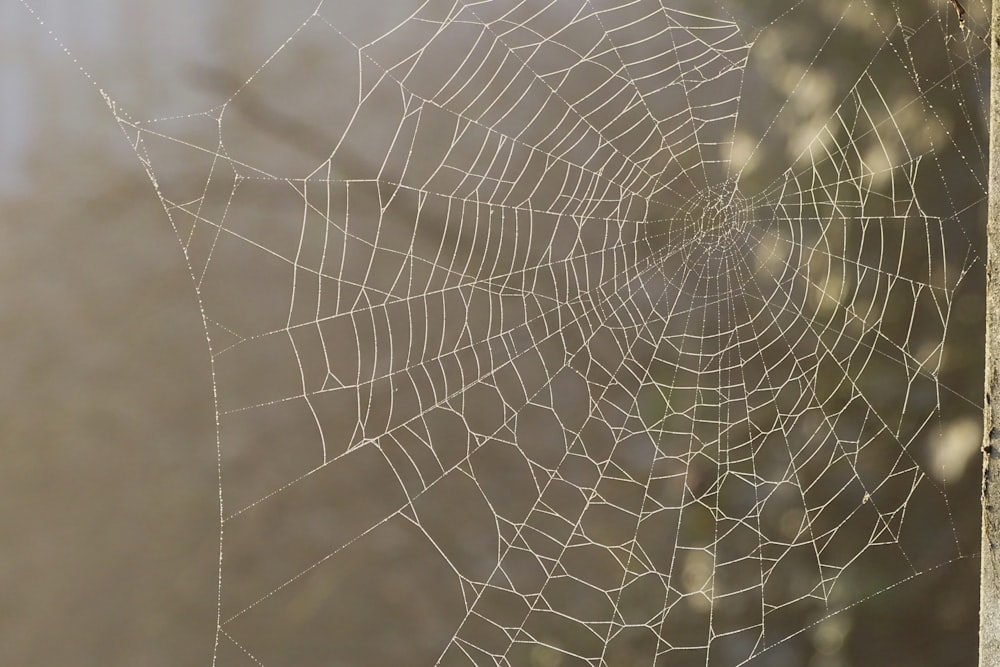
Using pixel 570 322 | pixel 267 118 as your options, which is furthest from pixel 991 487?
pixel 267 118

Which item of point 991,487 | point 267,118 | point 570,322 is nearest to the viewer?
point 267,118

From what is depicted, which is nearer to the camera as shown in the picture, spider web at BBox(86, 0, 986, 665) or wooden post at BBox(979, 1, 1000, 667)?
spider web at BBox(86, 0, 986, 665)

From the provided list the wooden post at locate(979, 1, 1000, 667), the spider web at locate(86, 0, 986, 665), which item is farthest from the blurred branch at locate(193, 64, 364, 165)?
the wooden post at locate(979, 1, 1000, 667)

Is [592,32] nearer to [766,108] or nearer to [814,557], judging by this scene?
[766,108]

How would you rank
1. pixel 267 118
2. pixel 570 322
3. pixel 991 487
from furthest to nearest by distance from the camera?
pixel 991 487, pixel 570 322, pixel 267 118

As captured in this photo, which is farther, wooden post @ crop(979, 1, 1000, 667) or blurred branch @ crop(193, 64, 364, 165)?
wooden post @ crop(979, 1, 1000, 667)

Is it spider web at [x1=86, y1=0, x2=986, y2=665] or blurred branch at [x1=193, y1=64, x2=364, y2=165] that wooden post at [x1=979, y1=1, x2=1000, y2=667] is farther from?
blurred branch at [x1=193, y1=64, x2=364, y2=165]

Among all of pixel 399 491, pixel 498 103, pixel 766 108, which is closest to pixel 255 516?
pixel 399 491

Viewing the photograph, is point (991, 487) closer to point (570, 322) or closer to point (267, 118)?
point (570, 322)

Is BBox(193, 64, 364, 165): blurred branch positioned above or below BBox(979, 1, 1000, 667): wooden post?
above
